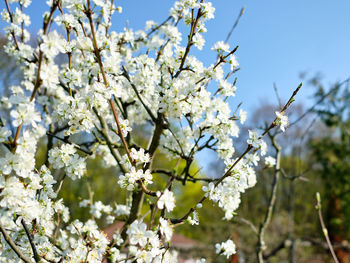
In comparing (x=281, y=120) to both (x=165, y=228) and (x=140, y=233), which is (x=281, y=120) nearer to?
(x=165, y=228)

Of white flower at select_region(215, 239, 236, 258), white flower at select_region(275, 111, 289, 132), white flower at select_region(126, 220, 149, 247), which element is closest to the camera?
white flower at select_region(126, 220, 149, 247)

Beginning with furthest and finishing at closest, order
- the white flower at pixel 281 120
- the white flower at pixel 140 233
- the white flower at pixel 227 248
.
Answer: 1. the white flower at pixel 227 248
2. the white flower at pixel 281 120
3. the white flower at pixel 140 233

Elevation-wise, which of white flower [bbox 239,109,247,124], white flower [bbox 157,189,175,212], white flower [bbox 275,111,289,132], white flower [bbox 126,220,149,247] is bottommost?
white flower [bbox 126,220,149,247]

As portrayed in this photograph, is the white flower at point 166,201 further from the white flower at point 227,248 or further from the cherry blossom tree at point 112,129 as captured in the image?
the white flower at point 227,248

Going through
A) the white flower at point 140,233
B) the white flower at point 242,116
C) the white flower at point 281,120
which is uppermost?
the white flower at point 242,116

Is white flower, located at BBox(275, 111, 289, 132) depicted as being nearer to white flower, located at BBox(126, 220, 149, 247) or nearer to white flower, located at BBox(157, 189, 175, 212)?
white flower, located at BBox(157, 189, 175, 212)

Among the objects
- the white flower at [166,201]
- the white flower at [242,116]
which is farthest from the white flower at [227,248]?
the white flower at [166,201]

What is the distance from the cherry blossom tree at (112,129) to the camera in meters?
1.51

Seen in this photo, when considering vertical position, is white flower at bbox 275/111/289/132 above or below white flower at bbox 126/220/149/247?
above

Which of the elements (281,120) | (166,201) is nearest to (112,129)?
(166,201)

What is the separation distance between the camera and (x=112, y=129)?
2.19 meters

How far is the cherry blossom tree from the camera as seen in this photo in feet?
4.94

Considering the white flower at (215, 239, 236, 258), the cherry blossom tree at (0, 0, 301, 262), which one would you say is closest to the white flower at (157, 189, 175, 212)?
the cherry blossom tree at (0, 0, 301, 262)

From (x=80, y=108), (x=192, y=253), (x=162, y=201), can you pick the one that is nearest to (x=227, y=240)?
(x=162, y=201)
